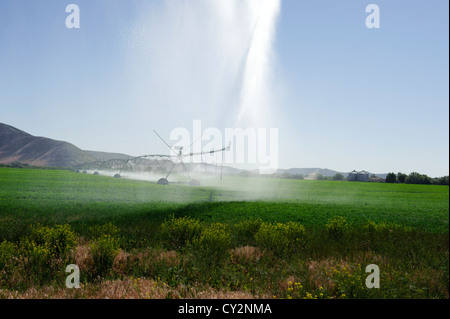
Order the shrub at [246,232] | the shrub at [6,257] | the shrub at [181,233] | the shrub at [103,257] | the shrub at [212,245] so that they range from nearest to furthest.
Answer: the shrub at [6,257], the shrub at [103,257], the shrub at [212,245], the shrub at [181,233], the shrub at [246,232]

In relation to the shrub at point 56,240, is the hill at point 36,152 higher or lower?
higher

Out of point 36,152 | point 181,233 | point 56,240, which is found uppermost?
point 36,152

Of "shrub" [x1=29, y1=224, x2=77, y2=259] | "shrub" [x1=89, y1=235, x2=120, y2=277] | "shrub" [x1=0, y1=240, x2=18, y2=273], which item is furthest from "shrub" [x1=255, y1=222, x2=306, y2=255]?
"shrub" [x1=0, y1=240, x2=18, y2=273]

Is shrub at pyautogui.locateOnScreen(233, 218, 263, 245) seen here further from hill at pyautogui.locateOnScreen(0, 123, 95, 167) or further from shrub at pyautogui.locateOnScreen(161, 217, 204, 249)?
hill at pyautogui.locateOnScreen(0, 123, 95, 167)

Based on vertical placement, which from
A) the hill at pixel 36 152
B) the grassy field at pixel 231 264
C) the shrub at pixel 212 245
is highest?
the hill at pixel 36 152

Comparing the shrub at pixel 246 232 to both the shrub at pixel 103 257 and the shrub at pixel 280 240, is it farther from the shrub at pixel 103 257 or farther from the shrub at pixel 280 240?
the shrub at pixel 103 257

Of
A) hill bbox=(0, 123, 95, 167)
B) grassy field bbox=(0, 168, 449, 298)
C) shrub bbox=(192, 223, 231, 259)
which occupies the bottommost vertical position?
Result: grassy field bbox=(0, 168, 449, 298)

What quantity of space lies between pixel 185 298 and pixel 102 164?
127037 millimetres

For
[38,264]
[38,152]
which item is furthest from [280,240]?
[38,152]

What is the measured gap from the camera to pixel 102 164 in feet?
399

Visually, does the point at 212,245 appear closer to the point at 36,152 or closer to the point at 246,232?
the point at 246,232

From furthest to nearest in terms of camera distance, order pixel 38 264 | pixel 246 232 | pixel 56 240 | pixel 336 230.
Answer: pixel 336 230 < pixel 246 232 < pixel 56 240 < pixel 38 264

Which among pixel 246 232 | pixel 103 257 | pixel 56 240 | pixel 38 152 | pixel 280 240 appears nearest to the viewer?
pixel 103 257

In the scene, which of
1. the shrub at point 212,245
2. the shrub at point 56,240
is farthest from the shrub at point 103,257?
the shrub at point 212,245
